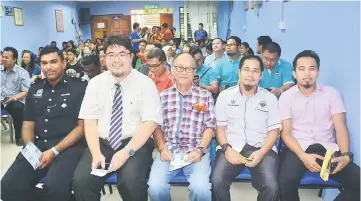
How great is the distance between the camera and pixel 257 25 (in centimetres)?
601

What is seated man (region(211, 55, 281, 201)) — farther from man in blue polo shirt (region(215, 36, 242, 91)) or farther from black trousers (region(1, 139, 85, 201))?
man in blue polo shirt (region(215, 36, 242, 91))

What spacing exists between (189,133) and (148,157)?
13.1 inches

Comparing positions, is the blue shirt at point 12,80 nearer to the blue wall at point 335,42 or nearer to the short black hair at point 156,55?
the short black hair at point 156,55

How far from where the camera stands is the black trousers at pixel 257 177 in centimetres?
193

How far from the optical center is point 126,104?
219 centimetres

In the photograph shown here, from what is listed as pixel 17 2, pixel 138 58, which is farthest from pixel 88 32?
pixel 138 58

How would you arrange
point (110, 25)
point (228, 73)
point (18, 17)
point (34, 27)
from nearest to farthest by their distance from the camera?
point (228, 73) < point (18, 17) < point (34, 27) < point (110, 25)

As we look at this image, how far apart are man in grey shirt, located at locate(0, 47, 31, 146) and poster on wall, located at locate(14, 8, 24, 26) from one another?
5956 millimetres

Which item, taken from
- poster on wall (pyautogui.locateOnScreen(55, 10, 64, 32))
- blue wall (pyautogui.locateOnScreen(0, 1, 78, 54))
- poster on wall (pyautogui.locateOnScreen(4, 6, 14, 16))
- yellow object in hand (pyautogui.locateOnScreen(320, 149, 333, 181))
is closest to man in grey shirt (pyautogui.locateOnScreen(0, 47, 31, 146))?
yellow object in hand (pyautogui.locateOnScreen(320, 149, 333, 181))

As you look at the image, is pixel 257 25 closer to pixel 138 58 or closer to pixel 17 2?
pixel 138 58

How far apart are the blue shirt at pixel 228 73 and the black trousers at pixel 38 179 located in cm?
221

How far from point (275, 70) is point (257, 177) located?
158 cm

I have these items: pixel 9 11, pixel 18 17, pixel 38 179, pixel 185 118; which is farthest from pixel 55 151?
pixel 18 17

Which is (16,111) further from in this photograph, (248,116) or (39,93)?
(248,116)
